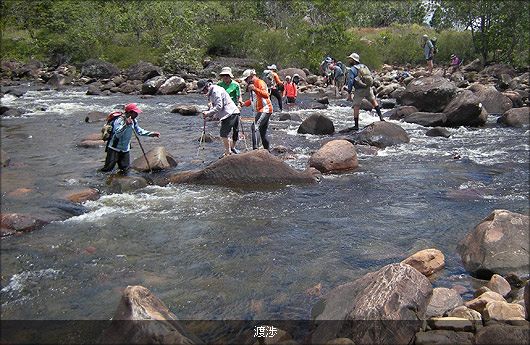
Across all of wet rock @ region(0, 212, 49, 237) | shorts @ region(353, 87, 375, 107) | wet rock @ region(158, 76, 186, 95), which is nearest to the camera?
wet rock @ region(0, 212, 49, 237)

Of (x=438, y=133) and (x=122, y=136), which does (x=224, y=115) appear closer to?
(x=122, y=136)

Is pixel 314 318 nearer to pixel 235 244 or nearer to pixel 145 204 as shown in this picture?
pixel 235 244

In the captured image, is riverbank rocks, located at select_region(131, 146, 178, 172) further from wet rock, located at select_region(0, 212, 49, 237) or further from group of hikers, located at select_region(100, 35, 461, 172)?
wet rock, located at select_region(0, 212, 49, 237)

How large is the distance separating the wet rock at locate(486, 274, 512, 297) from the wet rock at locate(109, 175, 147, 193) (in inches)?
256

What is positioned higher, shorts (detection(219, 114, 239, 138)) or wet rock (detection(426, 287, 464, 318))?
shorts (detection(219, 114, 239, 138))

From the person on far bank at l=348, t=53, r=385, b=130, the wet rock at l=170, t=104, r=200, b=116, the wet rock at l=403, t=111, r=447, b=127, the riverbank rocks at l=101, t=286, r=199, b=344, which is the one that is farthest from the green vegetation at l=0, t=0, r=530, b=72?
the riverbank rocks at l=101, t=286, r=199, b=344

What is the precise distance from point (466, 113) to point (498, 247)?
11.3 metres

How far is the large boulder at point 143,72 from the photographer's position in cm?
3281

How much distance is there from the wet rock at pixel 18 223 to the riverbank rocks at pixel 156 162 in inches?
140

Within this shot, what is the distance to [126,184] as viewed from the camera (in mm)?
9414

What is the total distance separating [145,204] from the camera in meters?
8.48

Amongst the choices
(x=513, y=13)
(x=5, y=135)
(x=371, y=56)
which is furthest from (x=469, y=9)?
(x=5, y=135)

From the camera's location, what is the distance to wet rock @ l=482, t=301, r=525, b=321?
4.44 m

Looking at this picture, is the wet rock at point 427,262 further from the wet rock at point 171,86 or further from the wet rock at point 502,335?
the wet rock at point 171,86
